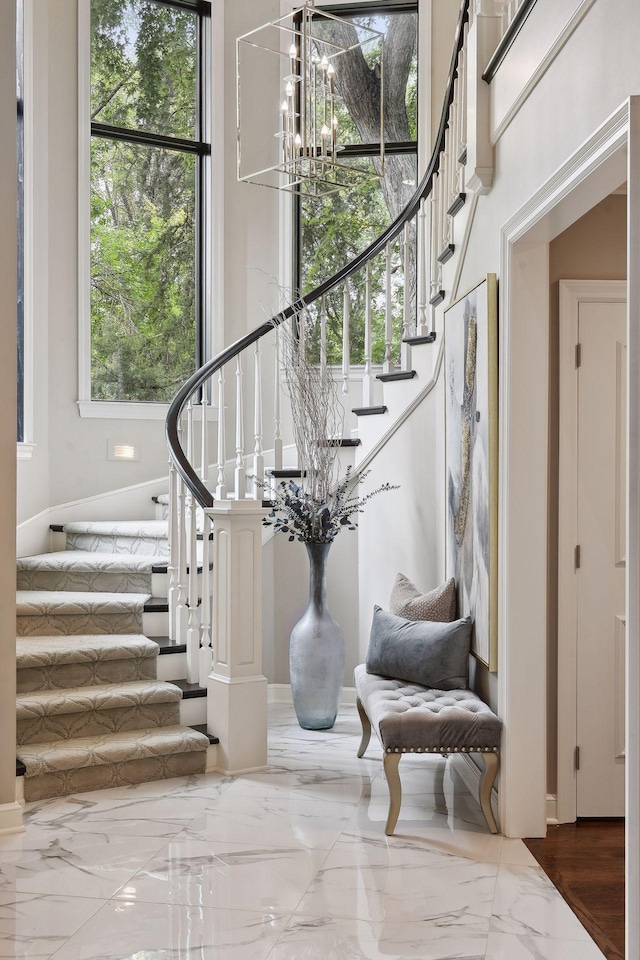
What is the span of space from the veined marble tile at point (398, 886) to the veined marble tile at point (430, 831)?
6 cm

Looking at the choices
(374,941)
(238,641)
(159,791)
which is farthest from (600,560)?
(159,791)

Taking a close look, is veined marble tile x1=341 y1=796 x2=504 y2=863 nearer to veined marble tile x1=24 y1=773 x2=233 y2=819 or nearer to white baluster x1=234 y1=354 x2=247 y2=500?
veined marble tile x1=24 y1=773 x2=233 y2=819

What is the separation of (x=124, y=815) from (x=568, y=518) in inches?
85.4

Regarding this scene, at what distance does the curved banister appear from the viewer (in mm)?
4383

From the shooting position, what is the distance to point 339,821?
361 centimetres

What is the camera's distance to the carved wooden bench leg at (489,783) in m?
3.46

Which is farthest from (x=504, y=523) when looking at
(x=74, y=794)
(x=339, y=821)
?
(x=74, y=794)

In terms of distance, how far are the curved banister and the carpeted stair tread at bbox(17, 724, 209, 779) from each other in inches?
43.0

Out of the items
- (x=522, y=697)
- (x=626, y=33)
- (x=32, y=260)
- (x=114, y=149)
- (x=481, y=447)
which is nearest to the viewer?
(x=626, y=33)

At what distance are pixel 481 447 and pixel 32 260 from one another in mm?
3524

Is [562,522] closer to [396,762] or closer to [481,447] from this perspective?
[481,447]

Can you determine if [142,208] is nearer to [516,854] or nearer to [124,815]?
[124,815]

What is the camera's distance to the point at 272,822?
3.59 metres

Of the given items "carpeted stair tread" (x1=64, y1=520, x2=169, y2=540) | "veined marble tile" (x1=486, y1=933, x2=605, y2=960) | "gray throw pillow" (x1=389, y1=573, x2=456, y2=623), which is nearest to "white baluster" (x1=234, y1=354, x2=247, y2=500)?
"carpeted stair tread" (x1=64, y1=520, x2=169, y2=540)
